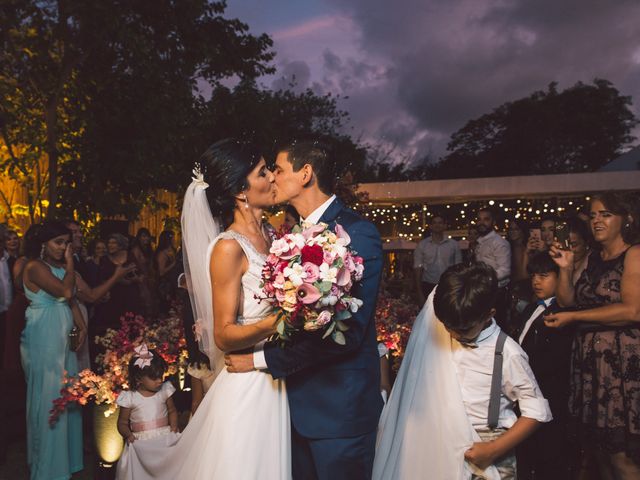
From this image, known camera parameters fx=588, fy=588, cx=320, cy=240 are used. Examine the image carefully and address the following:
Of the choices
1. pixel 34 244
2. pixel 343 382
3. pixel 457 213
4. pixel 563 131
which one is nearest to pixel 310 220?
pixel 343 382

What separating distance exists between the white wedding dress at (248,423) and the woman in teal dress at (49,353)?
272cm

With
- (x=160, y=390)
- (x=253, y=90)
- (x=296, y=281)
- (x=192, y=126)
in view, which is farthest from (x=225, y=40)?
(x=253, y=90)

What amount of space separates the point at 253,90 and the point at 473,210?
12.3 metres

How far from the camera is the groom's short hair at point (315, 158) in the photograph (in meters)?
2.60

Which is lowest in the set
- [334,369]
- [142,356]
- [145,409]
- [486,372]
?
[145,409]

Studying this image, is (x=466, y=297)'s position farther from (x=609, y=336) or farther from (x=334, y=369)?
(x=609, y=336)

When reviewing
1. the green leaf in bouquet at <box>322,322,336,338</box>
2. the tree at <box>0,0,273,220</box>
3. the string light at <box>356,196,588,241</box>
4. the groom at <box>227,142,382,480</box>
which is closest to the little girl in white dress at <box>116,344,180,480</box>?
the groom at <box>227,142,382,480</box>

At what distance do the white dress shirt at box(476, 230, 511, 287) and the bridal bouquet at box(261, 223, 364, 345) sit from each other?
21.1 feet

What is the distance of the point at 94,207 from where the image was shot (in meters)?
11.1

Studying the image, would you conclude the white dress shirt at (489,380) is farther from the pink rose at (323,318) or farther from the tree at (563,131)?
the tree at (563,131)

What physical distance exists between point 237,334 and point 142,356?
2.26 metres

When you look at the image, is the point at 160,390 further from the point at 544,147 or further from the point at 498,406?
the point at 544,147

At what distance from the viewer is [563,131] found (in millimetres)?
39312

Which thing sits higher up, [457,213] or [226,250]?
[457,213]
